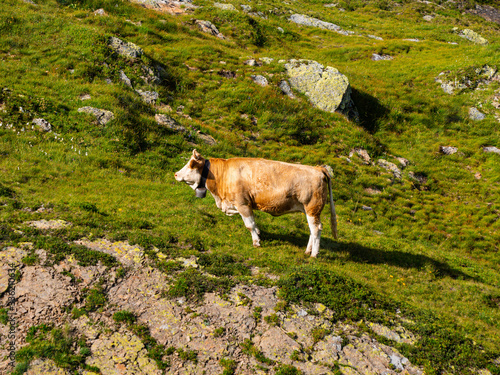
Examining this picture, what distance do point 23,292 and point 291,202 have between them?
8193 millimetres

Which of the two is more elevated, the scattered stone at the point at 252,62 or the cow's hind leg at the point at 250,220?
the scattered stone at the point at 252,62

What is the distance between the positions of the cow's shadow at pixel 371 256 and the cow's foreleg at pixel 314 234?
660 millimetres

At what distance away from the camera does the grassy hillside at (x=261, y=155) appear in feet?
38.6

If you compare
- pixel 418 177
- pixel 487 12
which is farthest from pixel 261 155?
pixel 487 12

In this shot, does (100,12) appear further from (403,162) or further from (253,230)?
(253,230)

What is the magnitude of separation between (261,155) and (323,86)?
10.7 metres

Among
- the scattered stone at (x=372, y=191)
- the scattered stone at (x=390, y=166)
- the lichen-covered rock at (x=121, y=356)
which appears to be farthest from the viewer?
the scattered stone at (x=390, y=166)

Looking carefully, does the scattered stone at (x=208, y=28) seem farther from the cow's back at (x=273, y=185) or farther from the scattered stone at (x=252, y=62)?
the cow's back at (x=273, y=185)

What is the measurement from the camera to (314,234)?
41.7ft

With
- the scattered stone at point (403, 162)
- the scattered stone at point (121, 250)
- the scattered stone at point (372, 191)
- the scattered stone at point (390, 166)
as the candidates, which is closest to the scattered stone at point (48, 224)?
the scattered stone at point (121, 250)

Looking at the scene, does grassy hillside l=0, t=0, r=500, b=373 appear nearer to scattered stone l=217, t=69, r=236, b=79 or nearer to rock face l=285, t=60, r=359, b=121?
scattered stone l=217, t=69, r=236, b=79

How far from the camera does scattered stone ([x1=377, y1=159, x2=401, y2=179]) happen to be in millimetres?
24586

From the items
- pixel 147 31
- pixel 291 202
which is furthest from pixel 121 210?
pixel 147 31

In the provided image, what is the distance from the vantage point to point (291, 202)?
12.5 m
